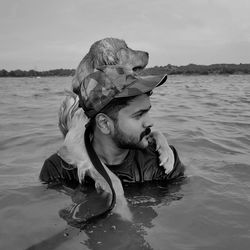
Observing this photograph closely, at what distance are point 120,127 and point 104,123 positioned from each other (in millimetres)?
164

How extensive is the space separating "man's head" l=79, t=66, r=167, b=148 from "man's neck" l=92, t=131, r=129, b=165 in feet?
0.30

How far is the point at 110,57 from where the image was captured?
4438mm

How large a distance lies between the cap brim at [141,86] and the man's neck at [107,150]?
0.60m

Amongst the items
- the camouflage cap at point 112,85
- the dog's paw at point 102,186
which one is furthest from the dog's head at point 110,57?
the dog's paw at point 102,186

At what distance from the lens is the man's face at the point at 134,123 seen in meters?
3.81

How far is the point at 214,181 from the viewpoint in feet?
15.4

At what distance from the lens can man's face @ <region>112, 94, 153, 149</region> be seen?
3814 mm

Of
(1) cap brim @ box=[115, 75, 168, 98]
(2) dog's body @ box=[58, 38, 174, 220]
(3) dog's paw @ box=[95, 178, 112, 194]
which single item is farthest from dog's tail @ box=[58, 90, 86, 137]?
(1) cap brim @ box=[115, 75, 168, 98]

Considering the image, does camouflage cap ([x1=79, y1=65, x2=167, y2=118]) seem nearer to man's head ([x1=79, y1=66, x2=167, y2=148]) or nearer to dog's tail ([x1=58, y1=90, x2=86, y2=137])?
man's head ([x1=79, y1=66, x2=167, y2=148])

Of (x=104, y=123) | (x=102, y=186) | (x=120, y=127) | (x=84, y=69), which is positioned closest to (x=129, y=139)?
(x=120, y=127)

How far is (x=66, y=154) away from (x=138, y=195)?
0.80 m

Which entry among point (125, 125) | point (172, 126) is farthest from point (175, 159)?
point (172, 126)

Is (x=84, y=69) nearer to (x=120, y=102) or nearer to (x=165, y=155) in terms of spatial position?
Result: (x=120, y=102)

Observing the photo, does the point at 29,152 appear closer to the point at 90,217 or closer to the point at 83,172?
the point at 83,172
